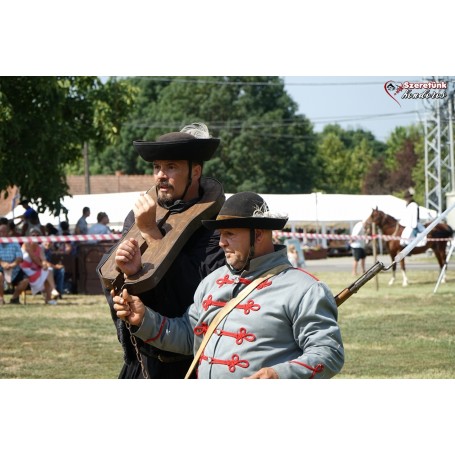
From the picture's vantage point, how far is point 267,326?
353 centimetres

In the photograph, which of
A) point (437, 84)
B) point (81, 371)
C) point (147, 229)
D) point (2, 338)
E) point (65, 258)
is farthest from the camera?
point (65, 258)

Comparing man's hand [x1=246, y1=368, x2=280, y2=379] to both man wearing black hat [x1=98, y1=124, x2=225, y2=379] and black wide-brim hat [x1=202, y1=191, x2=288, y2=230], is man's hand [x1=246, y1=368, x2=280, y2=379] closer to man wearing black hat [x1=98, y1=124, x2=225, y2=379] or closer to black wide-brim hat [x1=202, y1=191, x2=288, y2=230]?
black wide-brim hat [x1=202, y1=191, x2=288, y2=230]

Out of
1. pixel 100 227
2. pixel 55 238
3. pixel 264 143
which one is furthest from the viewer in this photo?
pixel 264 143

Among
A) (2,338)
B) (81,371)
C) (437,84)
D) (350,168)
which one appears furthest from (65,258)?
(350,168)

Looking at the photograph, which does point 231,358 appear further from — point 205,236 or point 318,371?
point 205,236

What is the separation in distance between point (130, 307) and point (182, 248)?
1.43ft

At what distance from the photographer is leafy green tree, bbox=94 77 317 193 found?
1991 inches

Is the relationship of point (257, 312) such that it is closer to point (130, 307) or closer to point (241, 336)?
point (241, 336)

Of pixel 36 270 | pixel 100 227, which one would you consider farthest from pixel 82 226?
pixel 36 270

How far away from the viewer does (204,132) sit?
14.4 ft

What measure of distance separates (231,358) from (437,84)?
3608 millimetres

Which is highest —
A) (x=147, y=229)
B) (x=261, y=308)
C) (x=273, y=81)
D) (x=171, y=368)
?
(x=273, y=81)

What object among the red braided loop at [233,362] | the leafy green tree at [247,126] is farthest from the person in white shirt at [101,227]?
the leafy green tree at [247,126]

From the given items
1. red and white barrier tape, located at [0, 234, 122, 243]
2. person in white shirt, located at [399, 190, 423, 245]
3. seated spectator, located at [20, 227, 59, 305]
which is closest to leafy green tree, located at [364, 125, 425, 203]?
person in white shirt, located at [399, 190, 423, 245]
